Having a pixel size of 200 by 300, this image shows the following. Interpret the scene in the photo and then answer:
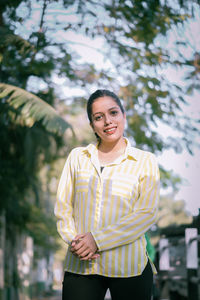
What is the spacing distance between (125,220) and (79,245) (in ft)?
0.81

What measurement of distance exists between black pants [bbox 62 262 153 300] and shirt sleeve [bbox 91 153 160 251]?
171 mm

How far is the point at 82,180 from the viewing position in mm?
2496

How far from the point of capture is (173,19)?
5.75m

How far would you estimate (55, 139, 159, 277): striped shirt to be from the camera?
7.59 ft

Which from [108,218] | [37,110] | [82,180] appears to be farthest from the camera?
[37,110]

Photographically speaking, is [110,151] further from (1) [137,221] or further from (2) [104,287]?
(2) [104,287]

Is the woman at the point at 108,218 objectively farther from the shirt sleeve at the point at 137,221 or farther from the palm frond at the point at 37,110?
the palm frond at the point at 37,110

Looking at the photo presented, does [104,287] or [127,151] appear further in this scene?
[127,151]

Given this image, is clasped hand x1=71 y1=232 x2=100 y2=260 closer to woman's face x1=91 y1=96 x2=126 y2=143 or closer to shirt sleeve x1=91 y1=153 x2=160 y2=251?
shirt sleeve x1=91 y1=153 x2=160 y2=251

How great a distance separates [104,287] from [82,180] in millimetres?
539

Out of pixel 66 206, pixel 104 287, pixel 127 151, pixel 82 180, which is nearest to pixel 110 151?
pixel 127 151

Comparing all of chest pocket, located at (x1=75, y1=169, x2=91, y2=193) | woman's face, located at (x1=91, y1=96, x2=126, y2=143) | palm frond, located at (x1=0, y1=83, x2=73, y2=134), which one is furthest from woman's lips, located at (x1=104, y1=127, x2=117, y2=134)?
palm frond, located at (x1=0, y1=83, x2=73, y2=134)

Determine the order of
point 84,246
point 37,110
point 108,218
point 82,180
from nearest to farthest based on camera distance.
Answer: point 84,246
point 108,218
point 82,180
point 37,110

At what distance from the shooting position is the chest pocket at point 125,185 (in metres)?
2.39
